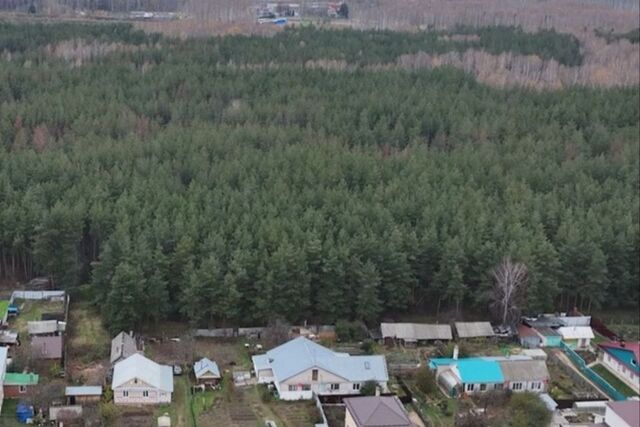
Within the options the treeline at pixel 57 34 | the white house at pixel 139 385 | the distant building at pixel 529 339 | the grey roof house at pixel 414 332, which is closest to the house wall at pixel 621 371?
the distant building at pixel 529 339

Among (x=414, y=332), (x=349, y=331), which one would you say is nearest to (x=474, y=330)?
(x=414, y=332)

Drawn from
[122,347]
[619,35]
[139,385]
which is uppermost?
[619,35]

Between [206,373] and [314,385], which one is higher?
[206,373]

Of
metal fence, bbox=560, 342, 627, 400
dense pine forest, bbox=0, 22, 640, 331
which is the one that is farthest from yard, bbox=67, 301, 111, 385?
metal fence, bbox=560, 342, 627, 400

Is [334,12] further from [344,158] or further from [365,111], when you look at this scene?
[344,158]

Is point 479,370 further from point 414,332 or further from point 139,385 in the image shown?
point 139,385

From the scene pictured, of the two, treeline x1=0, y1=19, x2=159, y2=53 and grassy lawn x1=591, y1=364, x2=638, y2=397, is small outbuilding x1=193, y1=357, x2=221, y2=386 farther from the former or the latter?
treeline x1=0, y1=19, x2=159, y2=53

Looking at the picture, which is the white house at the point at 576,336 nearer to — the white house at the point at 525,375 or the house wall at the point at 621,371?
the house wall at the point at 621,371
